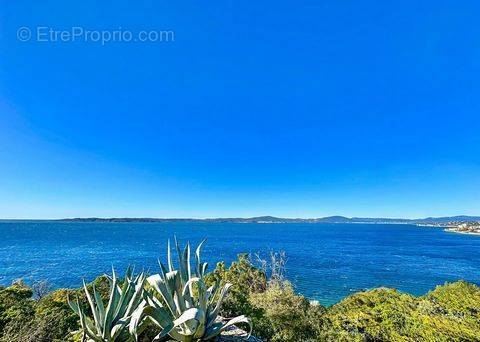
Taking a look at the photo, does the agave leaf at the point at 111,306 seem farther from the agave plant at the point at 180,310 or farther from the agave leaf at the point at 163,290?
the agave leaf at the point at 163,290

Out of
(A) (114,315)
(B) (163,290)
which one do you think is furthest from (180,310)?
(A) (114,315)

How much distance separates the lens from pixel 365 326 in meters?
7.80

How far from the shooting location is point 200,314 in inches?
167

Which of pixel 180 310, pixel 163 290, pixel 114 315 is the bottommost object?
pixel 114 315

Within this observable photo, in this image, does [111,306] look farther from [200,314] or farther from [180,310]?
[200,314]

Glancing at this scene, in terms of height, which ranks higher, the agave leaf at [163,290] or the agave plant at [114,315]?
the agave leaf at [163,290]

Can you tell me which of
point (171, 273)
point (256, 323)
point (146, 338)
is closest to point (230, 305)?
point (256, 323)

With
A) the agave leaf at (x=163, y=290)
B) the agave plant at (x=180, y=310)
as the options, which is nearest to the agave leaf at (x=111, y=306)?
the agave plant at (x=180, y=310)

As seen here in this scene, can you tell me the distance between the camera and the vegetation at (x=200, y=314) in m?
4.41

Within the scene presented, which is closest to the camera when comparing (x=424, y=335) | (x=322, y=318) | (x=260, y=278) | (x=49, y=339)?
(x=49, y=339)

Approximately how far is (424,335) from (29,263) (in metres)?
51.2

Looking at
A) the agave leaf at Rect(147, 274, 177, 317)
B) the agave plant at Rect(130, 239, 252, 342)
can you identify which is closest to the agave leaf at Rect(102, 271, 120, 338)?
the agave plant at Rect(130, 239, 252, 342)

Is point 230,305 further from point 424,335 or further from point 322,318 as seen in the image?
point 424,335

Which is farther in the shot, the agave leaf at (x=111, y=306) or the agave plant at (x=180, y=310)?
the agave leaf at (x=111, y=306)
